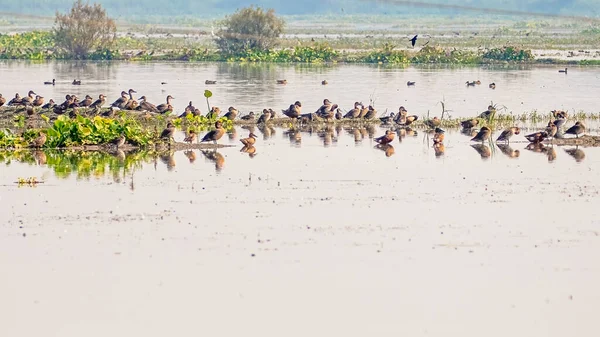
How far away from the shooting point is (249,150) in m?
25.2

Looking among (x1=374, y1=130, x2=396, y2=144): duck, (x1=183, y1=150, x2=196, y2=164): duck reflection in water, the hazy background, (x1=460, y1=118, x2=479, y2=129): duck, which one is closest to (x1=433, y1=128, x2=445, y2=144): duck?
(x1=374, y1=130, x2=396, y2=144): duck

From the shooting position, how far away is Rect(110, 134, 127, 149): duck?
80.8ft

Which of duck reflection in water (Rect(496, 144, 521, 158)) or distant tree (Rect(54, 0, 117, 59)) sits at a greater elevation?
distant tree (Rect(54, 0, 117, 59))

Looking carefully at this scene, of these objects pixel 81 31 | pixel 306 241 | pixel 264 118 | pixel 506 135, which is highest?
pixel 81 31

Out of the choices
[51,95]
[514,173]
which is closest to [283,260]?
[514,173]

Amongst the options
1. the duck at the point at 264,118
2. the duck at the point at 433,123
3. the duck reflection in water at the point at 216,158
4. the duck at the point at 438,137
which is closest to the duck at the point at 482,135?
the duck at the point at 438,137

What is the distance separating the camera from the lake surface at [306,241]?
42.4 ft

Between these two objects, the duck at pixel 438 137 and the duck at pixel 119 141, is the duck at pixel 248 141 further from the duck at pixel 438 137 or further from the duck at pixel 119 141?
the duck at pixel 438 137

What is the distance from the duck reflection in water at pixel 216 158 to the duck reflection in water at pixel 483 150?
15.6 feet

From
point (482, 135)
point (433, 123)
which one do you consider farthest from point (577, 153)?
point (433, 123)

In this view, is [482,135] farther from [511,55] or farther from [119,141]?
[511,55]

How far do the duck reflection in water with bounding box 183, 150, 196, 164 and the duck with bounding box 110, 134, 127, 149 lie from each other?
3.87ft

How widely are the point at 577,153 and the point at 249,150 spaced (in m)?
6.13

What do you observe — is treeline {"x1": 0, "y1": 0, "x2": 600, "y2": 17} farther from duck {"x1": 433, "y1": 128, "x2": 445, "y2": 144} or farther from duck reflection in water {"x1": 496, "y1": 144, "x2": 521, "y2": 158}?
duck reflection in water {"x1": 496, "y1": 144, "x2": 521, "y2": 158}
